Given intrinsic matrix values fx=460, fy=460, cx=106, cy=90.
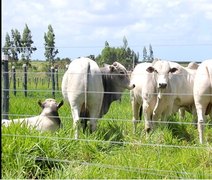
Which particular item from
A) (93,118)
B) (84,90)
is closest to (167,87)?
(93,118)

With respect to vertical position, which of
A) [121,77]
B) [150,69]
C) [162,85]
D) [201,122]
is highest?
[150,69]

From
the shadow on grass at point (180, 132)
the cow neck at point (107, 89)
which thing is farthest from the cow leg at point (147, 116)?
the cow neck at point (107, 89)

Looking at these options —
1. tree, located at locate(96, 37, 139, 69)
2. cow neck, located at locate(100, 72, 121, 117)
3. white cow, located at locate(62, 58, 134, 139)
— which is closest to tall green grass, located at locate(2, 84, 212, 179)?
white cow, located at locate(62, 58, 134, 139)

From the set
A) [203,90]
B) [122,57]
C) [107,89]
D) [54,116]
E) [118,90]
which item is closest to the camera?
[54,116]

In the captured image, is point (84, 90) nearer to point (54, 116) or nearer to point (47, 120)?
point (54, 116)

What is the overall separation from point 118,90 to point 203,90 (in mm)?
1986

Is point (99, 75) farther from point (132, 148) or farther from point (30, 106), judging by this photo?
point (30, 106)

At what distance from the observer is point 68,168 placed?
200 inches

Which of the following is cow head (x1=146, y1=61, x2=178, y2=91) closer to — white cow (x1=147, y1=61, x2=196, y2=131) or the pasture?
white cow (x1=147, y1=61, x2=196, y2=131)

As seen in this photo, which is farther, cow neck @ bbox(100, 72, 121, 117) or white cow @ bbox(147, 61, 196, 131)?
cow neck @ bbox(100, 72, 121, 117)

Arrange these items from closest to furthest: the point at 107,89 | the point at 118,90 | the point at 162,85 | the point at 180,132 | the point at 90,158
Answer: the point at 90,158 < the point at 162,85 < the point at 180,132 < the point at 107,89 < the point at 118,90

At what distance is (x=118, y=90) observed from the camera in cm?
856

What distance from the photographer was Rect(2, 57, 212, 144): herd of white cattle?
6.91 meters

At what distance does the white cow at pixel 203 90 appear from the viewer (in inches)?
276
